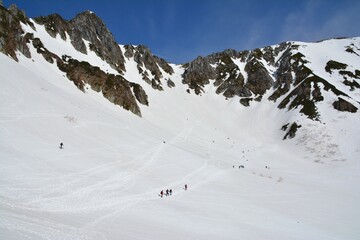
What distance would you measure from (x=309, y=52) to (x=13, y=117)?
157 metres

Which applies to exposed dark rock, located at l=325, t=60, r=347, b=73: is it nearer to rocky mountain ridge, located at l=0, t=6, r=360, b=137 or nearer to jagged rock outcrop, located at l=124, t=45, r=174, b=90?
rocky mountain ridge, located at l=0, t=6, r=360, b=137

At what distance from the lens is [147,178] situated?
39844mm

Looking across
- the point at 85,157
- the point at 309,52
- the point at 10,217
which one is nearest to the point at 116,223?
the point at 10,217

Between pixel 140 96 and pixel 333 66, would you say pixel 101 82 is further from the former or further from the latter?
pixel 333 66

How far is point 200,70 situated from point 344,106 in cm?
8163

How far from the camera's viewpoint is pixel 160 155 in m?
54.3

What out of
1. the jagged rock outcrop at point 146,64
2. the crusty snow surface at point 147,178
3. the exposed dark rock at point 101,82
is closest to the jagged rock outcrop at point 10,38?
the crusty snow surface at point 147,178

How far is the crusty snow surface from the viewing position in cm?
2125

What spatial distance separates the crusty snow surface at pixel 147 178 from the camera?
21.2m

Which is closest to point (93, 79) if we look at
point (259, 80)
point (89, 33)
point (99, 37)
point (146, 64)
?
point (89, 33)

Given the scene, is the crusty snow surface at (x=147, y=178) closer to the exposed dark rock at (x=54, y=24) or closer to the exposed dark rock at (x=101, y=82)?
the exposed dark rock at (x=101, y=82)

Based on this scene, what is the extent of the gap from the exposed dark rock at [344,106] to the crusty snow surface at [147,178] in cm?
669

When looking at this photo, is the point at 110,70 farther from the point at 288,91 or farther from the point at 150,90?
the point at 288,91

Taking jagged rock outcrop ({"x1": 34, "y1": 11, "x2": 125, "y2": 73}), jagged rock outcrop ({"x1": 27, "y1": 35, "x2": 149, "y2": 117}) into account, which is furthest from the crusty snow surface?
jagged rock outcrop ({"x1": 34, "y1": 11, "x2": 125, "y2": 73})
